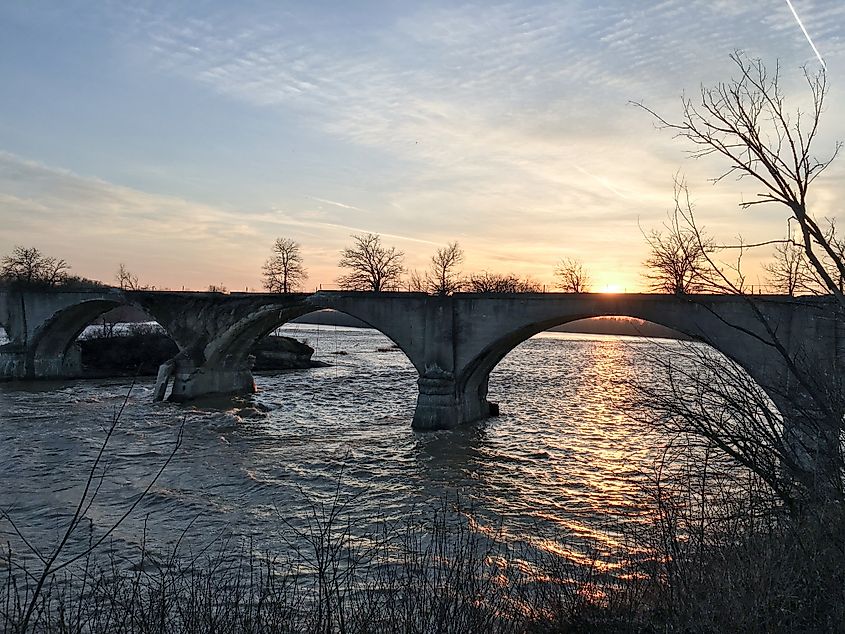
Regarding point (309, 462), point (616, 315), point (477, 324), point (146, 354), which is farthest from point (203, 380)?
point (616, 315)

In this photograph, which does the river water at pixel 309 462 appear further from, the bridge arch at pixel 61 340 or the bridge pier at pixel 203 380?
the bridge arch at pixel 61 340

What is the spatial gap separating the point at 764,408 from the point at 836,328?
10.8 m

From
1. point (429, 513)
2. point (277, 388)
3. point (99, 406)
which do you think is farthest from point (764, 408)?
point (277, 388)

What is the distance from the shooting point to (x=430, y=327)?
2773cm

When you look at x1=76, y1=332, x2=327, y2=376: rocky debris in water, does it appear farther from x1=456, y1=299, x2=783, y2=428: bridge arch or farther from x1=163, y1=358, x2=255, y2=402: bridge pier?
x1=456, y1=299, x2=783, y2=428: bridge arch

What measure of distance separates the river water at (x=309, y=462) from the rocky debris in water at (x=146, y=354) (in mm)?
7443

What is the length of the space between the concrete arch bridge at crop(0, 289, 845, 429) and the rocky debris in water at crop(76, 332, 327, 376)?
2.29m

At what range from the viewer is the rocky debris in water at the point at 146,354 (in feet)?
156

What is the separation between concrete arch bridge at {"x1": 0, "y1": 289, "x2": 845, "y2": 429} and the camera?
753 inches

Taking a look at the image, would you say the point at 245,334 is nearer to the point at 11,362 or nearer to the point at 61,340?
the point at 61,340

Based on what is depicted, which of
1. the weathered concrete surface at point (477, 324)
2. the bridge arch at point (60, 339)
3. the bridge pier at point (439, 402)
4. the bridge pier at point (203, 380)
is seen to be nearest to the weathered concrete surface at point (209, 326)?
the bridge pier at point (203, 380)

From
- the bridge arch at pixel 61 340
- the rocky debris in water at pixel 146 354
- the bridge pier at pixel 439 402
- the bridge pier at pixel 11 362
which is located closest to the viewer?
the bridge pier at pixel 439 402

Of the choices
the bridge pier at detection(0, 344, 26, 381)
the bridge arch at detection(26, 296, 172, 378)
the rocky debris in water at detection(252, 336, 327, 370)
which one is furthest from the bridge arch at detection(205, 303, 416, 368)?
the bridge pier at detection(0, 344, 26, 381)

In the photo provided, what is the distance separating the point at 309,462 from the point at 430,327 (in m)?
8.66
